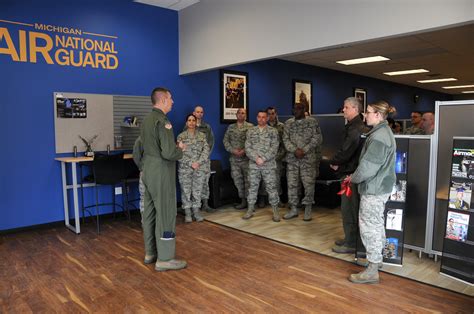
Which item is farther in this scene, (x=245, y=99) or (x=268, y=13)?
(x=245, y=99)

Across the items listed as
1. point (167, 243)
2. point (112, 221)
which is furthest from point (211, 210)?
point (167, 243)

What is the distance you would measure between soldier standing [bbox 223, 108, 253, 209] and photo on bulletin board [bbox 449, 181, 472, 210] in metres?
3.26

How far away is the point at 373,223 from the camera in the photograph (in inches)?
128

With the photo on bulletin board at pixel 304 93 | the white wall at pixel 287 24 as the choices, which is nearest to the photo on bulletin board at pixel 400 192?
the white wall at pixel 287 24

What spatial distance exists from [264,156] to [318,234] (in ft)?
4.38

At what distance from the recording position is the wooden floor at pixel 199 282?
2893mm

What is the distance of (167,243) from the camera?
356 centimetres

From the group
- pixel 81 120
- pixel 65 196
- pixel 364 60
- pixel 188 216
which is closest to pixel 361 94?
pixel 364 60

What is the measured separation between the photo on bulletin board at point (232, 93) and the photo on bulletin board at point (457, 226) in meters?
4.51

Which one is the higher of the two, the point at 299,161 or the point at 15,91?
the point at 15,91

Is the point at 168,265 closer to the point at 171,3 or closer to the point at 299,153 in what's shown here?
the point at 299,153

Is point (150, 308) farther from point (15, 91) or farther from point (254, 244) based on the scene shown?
point (15, 91)

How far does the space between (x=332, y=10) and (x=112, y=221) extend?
4140 mm

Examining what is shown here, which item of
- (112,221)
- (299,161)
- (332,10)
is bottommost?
(112,221)
